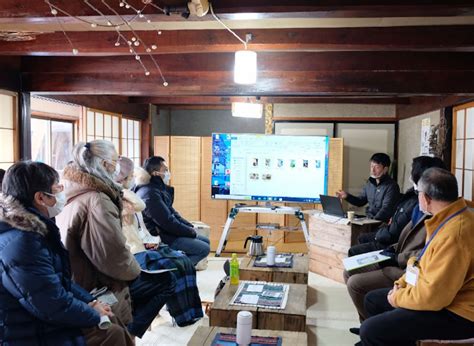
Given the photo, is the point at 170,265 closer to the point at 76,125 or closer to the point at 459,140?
the point at 76,125

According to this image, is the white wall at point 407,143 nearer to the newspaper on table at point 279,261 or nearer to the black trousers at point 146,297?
the newspaper on table at point 279,261

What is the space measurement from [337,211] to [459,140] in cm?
140

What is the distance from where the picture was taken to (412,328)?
2.14 m

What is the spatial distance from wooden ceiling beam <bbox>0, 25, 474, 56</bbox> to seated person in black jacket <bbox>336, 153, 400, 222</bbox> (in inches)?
64.0

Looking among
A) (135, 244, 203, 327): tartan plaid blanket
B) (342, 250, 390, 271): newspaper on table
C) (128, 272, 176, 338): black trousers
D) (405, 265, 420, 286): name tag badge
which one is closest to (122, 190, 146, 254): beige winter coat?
(135, 244, 203, 327): tartan plaid blanket

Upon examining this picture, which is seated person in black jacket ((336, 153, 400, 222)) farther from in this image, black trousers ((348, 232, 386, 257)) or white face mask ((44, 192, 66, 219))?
white face mask ((44, 192, 66, 219))

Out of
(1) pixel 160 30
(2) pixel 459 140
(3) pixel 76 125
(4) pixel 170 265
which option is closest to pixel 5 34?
Result: (1) pixel 160 30

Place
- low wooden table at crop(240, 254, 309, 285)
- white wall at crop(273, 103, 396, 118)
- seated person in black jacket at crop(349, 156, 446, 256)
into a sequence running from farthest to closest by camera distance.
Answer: white wall at crop(273, 103, 396, 118)
low wooden table at crop(240, 254, 309, 285)
seated person in black jacket at crop(349, 156, 446, 256)

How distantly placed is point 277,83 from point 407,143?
2835mm

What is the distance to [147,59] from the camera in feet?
12.9

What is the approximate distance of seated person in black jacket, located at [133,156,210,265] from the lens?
12.3 feet

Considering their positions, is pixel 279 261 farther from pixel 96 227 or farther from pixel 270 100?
pixel 270 100

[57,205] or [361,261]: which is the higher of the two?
[57,205]

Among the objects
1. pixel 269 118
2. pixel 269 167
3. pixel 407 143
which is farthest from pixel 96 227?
pixel 407 143
